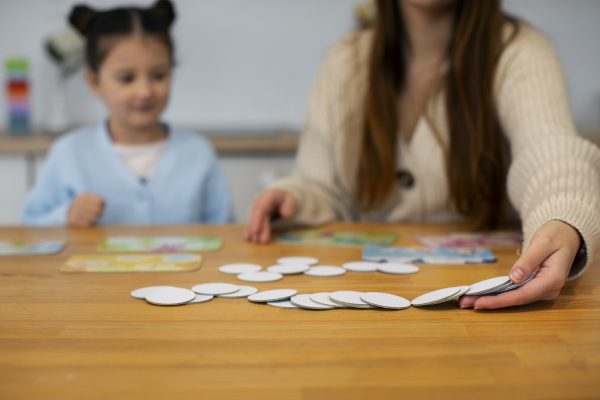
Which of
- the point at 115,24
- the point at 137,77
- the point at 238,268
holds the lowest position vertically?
the point at 238,268

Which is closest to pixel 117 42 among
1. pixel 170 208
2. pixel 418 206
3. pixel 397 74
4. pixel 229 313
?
pixel 170 208

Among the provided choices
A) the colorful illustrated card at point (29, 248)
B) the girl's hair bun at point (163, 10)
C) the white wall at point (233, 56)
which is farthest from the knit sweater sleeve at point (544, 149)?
the white wall at point (233, 56)

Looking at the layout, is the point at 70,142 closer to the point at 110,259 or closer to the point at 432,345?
the point at 110,259

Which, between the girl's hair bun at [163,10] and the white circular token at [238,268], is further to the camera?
the girl's hair bun at [163,10]

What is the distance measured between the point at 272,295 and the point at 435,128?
87 cm

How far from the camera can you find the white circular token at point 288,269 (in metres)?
0.99

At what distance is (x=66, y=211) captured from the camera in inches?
63.9

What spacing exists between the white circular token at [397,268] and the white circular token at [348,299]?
148 millimetres

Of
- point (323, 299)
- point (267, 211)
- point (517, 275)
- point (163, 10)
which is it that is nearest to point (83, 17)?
point (163, 10)

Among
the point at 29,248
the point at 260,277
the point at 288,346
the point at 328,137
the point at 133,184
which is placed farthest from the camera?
the point at 133,184

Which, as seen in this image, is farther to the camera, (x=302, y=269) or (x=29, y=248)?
(x=29, y=248)

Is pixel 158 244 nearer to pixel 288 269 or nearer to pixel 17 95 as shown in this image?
pixel 288 269

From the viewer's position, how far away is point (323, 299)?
0.83 m

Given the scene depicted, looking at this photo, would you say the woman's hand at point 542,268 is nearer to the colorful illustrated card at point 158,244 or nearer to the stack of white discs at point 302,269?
the stack of white discs at point 302,269
